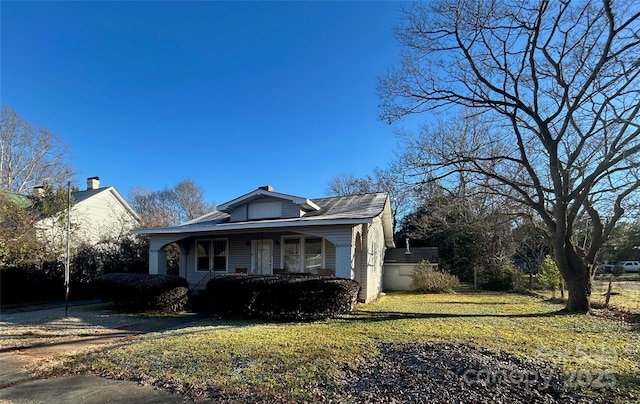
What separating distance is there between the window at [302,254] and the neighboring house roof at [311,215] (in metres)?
1.04

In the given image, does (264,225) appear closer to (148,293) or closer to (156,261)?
(148,293)

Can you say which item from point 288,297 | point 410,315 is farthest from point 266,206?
point 410,315

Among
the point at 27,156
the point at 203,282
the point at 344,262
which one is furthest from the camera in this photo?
the point at 27,156

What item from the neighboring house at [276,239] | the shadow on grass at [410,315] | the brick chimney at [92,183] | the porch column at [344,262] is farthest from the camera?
the brick chimney at [92,183]

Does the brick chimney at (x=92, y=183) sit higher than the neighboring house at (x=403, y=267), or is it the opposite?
the brick chimney at (x=92, y=183)

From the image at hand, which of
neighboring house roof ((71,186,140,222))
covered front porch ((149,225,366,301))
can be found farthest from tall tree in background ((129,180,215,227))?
covered front porch ((149,225,366,301))

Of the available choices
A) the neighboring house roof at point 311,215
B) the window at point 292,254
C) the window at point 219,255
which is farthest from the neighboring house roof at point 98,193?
the window at point 292,254

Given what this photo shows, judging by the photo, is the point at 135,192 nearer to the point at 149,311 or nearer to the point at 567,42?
the point at 149,311

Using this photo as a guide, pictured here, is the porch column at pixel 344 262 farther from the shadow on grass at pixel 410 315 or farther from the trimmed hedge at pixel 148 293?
the trimmed hedge at pixel 148 293

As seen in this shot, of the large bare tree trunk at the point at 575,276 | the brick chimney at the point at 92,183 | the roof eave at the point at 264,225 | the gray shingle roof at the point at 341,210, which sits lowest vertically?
the large bare tree trunk at the point at 575,276

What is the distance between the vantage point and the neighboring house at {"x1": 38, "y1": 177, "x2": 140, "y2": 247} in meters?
16.2

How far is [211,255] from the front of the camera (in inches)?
630

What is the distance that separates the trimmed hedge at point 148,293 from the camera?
11023 mm

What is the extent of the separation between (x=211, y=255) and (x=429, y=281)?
1045 centimetres
